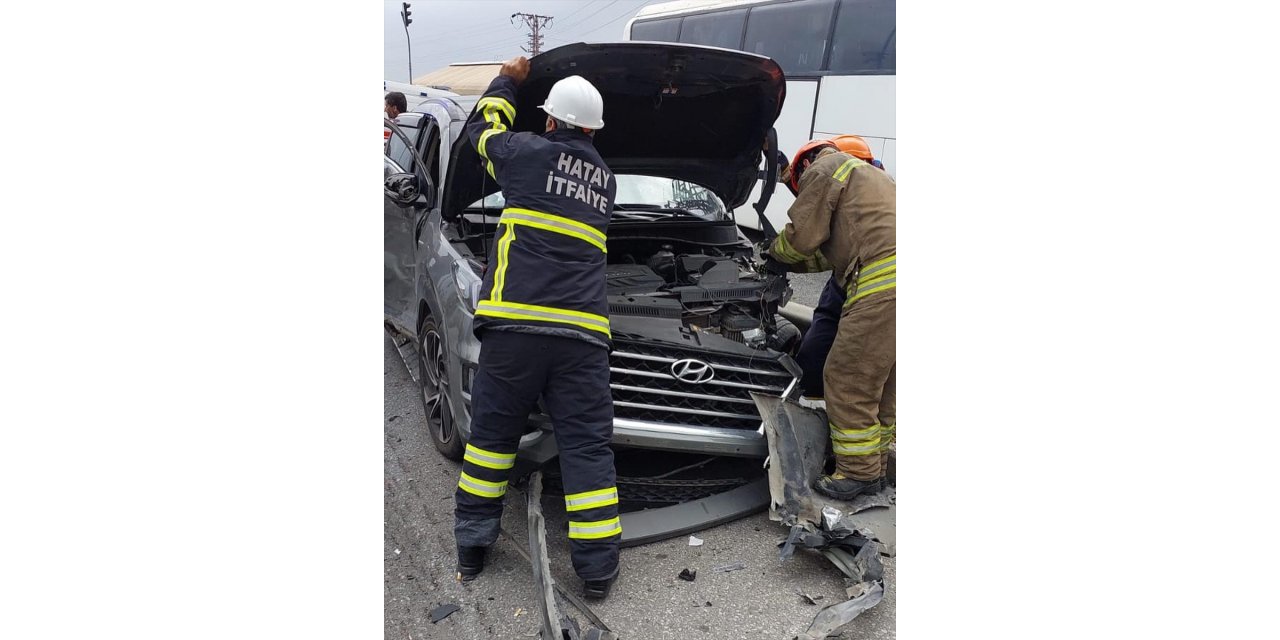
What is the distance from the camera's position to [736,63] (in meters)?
3.87

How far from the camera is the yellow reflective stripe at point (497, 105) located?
327 cm

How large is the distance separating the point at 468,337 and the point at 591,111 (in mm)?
1101

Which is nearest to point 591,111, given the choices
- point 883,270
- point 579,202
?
point 579,202

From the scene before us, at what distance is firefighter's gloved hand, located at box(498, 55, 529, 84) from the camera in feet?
11.1

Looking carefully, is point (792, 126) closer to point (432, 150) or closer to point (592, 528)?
point (432, 150)

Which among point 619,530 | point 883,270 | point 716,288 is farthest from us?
point 716,288

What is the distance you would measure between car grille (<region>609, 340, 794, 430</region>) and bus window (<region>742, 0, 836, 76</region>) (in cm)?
680

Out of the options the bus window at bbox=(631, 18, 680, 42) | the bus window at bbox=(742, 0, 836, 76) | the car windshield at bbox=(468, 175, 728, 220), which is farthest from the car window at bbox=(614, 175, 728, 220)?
the bus window at bbox=(631, 18, 680, 42)

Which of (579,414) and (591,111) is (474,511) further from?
(591,111)

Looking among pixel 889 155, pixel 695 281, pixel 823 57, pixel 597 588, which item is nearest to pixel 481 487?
pixel 597 588

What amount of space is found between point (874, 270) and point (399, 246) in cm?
294

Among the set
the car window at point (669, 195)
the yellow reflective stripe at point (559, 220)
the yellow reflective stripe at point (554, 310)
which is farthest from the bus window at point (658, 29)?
the yellow reflective stripe at point (554, 310)

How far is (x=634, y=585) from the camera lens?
3.10 meters

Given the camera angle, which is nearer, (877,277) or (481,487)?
(481,487)
